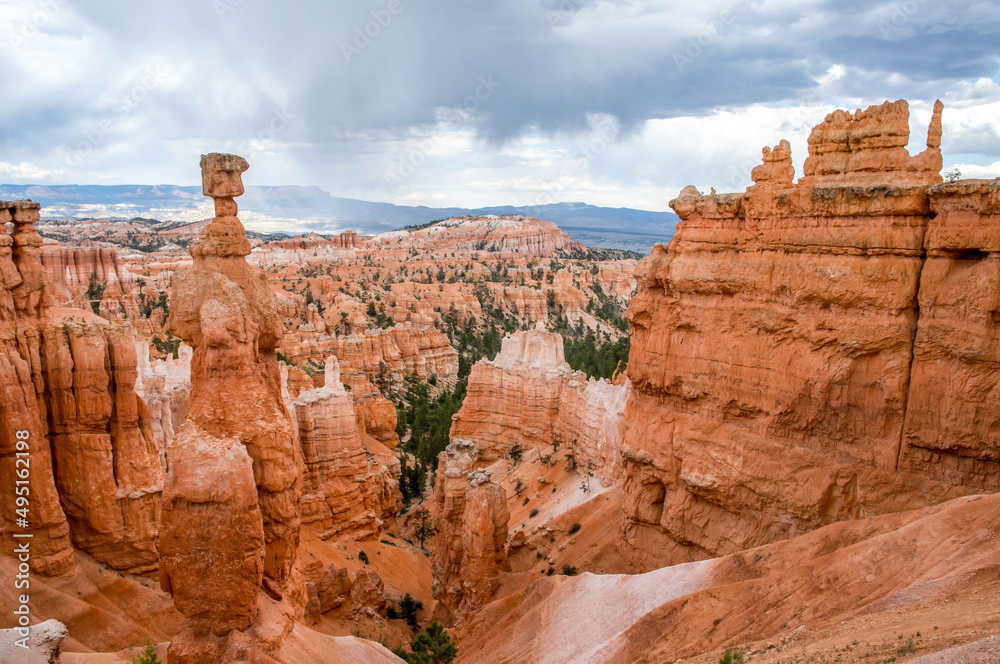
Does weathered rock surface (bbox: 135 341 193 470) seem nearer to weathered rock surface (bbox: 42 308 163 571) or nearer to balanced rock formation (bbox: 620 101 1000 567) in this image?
weathered rock surface (bbox: 42 308 163 571)

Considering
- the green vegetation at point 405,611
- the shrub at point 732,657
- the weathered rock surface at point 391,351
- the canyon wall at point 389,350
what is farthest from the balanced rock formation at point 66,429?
the weathered rock surface at point 391,351

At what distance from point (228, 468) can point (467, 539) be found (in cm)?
1113

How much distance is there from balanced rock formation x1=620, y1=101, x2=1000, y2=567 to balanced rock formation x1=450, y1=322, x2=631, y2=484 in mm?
12017

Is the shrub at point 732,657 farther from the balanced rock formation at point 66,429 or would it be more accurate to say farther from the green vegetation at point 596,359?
the green vegetation at point 596,359

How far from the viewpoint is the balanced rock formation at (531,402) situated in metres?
28.7

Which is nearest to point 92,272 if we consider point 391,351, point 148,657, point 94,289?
point 94,289

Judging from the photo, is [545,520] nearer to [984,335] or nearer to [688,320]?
[688,320]

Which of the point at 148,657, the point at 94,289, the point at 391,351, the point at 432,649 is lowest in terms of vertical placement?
the point at 391,351

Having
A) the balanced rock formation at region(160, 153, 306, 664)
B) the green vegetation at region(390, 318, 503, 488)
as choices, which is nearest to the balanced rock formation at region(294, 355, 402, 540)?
the green vegetation at region(390, 318, 503, 488)

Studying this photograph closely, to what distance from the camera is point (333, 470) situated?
2550 centimetres

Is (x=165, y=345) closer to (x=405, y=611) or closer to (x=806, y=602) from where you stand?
(x=405, y=611)

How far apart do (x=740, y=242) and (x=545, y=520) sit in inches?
535

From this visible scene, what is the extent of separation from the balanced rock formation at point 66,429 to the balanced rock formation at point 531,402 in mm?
16835

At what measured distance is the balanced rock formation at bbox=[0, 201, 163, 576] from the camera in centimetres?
1405
